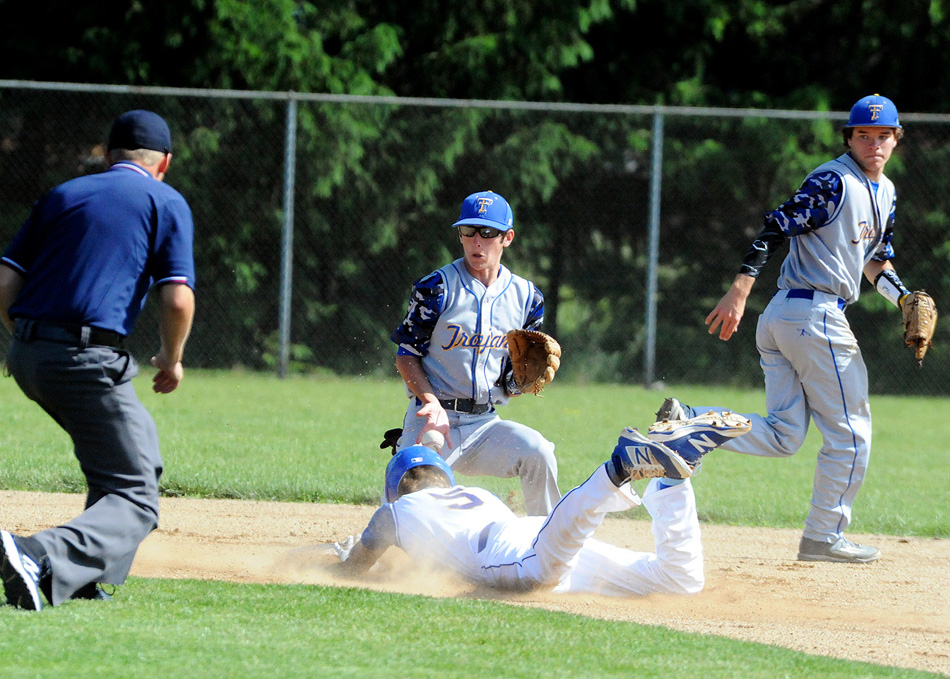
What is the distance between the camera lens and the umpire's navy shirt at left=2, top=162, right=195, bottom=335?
3.84 metres

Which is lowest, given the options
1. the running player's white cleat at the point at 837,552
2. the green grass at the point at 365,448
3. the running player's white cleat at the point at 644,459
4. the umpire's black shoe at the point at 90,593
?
the green grass at the point at 365,448

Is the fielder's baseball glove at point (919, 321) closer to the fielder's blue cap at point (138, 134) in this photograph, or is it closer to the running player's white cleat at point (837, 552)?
the running player's white cleat at point (837, 552)

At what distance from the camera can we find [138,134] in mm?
4059

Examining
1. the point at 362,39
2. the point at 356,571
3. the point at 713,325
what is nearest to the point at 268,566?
the point at 356,571

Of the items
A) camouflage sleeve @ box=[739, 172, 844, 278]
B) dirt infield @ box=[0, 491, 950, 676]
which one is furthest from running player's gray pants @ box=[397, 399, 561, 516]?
camouflage sleeve @ box=[739, 172, 844, 278]

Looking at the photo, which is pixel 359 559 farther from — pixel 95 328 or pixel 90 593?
pixel 95 328

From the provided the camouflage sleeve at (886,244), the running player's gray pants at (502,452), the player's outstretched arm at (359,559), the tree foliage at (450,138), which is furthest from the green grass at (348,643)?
the tree foliage at (450,138)

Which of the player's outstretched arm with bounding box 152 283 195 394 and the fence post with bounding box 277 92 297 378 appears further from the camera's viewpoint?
the fence post with bounding box 277 92 297 378

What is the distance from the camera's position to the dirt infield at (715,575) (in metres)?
4.23

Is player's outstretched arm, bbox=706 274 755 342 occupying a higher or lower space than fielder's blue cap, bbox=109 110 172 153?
lower

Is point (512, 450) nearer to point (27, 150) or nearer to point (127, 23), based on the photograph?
point (27, 150)

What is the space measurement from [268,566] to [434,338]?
122 centimetres

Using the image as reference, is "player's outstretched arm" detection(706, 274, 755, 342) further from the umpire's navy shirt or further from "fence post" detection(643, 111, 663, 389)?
"fence post" detection(643, 111, 663, 389)

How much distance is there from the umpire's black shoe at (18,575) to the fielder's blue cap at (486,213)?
2302 millimetres
